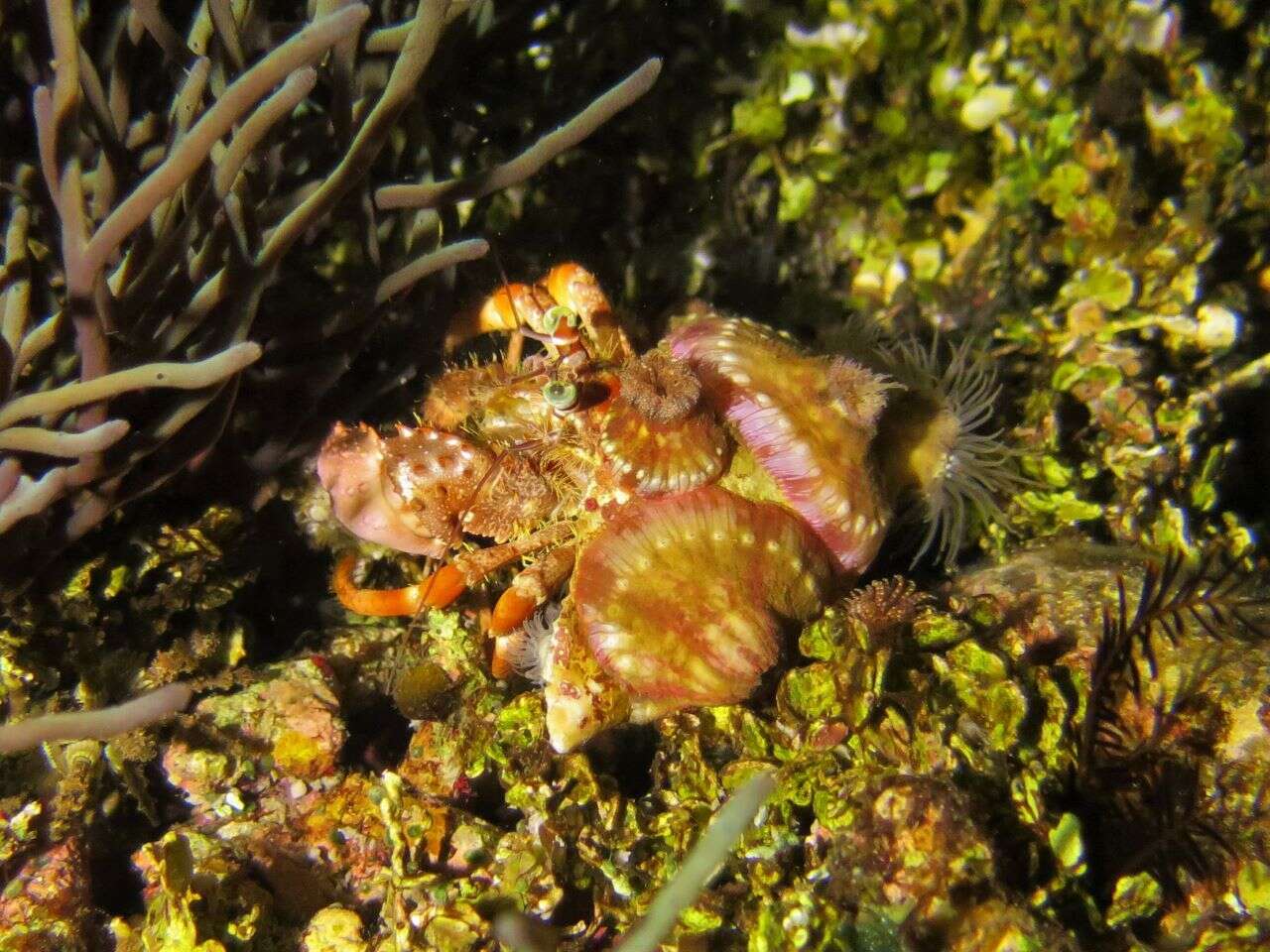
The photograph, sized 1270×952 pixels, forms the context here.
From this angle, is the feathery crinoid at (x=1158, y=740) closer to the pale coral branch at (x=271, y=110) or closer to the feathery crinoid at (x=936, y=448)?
the feathery crinoid at (x=936, y=448)

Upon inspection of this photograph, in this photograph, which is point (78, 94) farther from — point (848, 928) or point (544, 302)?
point (848, 928)

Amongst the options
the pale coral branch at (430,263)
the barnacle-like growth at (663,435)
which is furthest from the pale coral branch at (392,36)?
the barnacle-like growth at (663,435)

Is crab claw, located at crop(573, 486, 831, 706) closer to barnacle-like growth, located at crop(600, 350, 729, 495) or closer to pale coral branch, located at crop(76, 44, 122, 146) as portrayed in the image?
barnacle-like growth, located at crop(600, 350, 729, 495)

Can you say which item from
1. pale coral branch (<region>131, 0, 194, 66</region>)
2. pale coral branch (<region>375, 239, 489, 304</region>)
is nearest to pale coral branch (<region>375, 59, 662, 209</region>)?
pale coral branch (<region>375, 239, 489, 304</region>)

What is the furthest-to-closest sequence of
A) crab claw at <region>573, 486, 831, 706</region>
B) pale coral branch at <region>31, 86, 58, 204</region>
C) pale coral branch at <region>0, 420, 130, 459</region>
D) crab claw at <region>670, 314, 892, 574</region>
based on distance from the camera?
crab claw at <region>670, 314, 892, 574</region>
crab claw at <region>573, 486, 831, 706</region>
pale coral branch at <region>0, 420, 130, 459</region>
pale coral branch at <region>31, 86, 58, 204</region>

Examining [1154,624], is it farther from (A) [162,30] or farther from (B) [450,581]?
(A) [162,30]

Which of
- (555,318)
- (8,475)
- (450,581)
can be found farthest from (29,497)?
(555,318)
